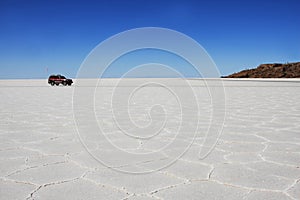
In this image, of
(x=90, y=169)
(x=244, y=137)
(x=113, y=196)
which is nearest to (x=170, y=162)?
(x=90, y=169)

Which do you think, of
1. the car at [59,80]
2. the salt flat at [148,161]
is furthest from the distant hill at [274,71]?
the salt flat at [148,161]

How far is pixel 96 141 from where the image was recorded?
3371 mm

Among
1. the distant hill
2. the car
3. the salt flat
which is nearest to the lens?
the salt flat

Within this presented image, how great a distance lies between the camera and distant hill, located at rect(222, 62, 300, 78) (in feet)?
190

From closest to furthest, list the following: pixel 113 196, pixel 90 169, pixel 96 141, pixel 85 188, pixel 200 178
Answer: pixel 113 196 < pixel 85 188 < pixel 200 178 < pixel 90 169 < pixel 96 141

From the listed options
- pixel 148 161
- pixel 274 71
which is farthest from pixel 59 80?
pixel 274 71

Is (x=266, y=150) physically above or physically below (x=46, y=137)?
below

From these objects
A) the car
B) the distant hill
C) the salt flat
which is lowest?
the salt flat

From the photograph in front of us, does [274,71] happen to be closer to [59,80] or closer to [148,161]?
[59,80]

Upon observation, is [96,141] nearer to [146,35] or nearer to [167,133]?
[167,133]

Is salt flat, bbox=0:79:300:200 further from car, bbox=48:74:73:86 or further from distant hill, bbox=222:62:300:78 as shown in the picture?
distant hill, bbox=222:62:300:78

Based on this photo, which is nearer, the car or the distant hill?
the car

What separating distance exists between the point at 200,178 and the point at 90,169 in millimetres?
885

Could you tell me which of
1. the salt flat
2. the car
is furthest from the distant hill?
the salt flat
